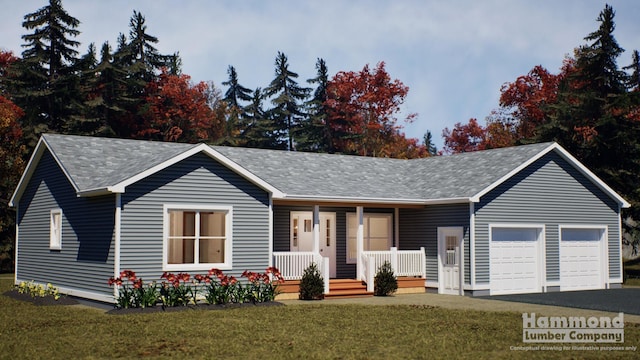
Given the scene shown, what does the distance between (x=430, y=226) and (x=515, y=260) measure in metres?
3.10

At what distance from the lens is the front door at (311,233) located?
25844 mm

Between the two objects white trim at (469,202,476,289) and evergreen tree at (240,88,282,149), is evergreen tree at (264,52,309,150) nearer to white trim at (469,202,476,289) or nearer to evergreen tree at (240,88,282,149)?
evergreen tree at (240,88,282,149)

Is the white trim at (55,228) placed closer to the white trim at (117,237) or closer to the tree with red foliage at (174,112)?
the white trim at (117,237)

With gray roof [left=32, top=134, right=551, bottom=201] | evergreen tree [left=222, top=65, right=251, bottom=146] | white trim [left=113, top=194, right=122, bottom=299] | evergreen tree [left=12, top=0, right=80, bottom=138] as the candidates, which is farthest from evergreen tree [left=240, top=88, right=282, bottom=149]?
white trim [left=113, top=194, right=122, bottom=299]

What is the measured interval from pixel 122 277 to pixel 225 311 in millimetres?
2806

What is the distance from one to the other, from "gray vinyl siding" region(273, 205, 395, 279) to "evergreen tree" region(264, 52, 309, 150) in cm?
2855

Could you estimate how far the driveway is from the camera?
20016 millimetres

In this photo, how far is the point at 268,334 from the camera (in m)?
14.7

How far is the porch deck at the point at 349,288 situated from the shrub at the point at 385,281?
1.08 feet

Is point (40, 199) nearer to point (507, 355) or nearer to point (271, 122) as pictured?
point (507, 355)

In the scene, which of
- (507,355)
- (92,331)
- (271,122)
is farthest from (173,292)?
(271,122)

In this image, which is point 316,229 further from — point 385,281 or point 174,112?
point 174,112

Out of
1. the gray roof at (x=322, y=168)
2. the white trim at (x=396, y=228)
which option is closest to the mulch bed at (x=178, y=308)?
the gray roof at (x=322, y=168)

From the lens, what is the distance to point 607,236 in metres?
28.3
